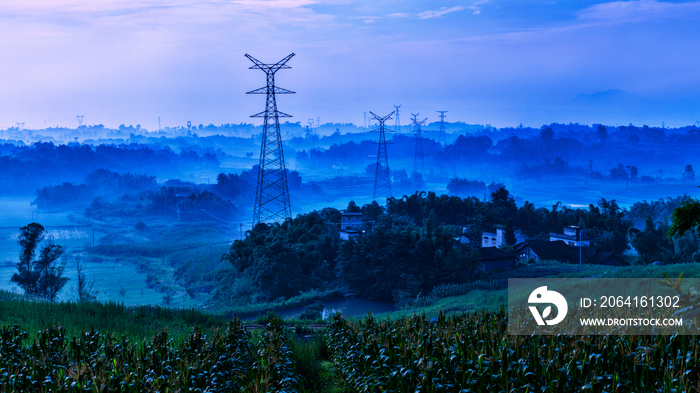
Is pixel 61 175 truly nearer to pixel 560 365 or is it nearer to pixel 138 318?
pixel 138 318

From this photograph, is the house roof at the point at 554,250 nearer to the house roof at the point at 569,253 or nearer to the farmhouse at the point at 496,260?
the house roof at the point at 569,253

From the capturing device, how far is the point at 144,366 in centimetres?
601

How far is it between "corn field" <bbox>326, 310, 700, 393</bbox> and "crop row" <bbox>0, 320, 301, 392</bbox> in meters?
1.04

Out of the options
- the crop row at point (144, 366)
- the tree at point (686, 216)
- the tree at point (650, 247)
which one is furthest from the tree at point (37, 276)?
the tree at point (650, 247)

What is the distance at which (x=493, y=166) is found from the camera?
408 ft

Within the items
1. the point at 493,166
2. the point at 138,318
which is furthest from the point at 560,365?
the point at 493,166

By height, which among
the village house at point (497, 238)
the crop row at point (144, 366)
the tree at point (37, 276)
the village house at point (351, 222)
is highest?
the village house at point (351, 222)

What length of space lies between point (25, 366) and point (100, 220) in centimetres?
7817

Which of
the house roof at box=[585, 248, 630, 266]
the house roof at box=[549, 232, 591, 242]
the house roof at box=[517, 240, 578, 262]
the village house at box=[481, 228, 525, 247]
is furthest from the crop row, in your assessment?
the house roof at box=[549, 232, 591, 242]

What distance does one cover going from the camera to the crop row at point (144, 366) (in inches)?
212

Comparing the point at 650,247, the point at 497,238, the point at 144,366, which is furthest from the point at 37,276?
the point at 650,247

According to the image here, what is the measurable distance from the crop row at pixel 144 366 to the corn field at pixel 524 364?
3.40 feet

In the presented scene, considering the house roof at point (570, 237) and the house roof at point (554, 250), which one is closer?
the house roof at point (554, 250)

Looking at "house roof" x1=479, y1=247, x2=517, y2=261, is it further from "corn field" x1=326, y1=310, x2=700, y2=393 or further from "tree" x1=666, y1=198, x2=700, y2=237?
"corn field" x1=326, y1=310, x2=700, y2=393
